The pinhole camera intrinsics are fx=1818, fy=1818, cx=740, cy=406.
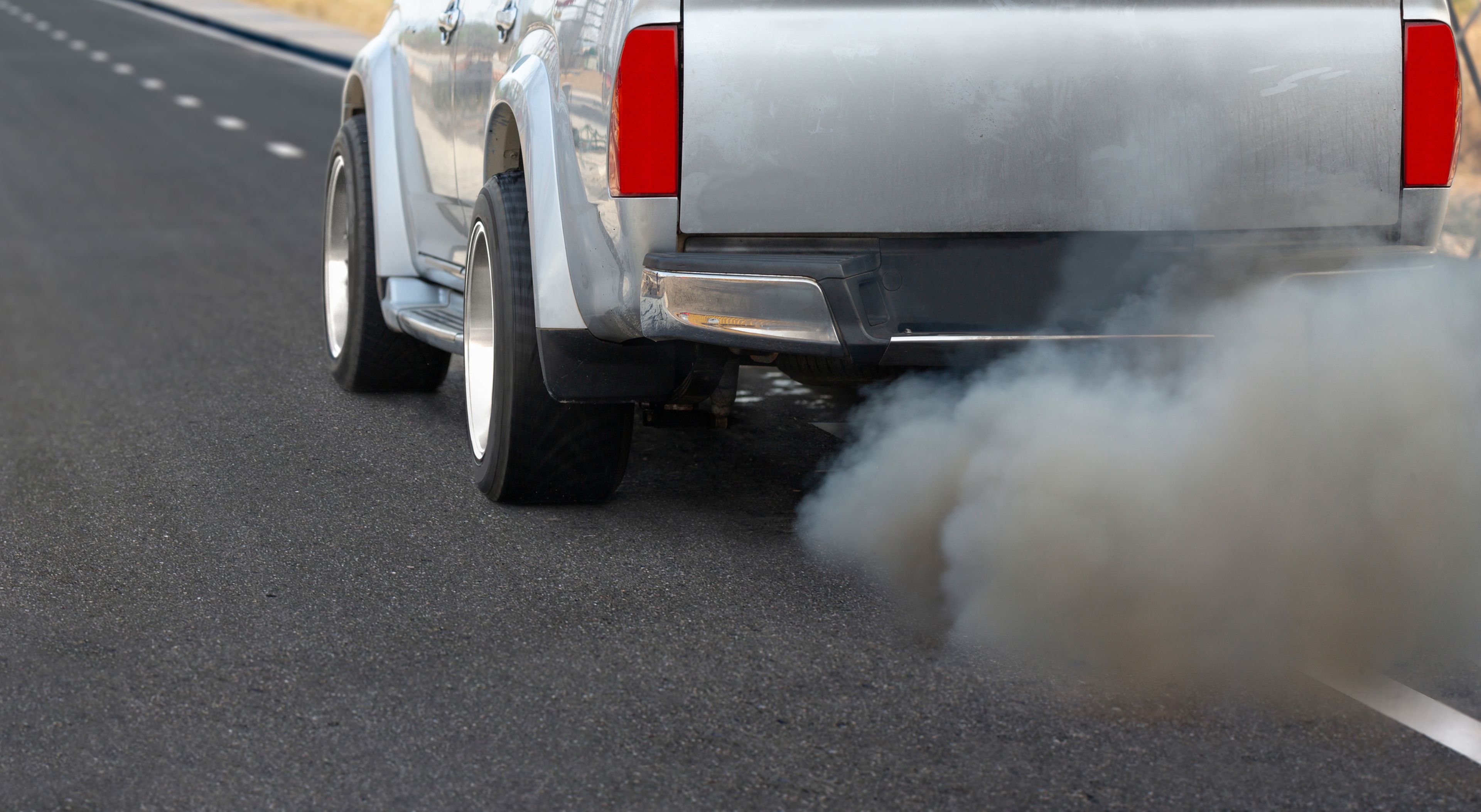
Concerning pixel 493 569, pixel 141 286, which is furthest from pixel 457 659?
pixel 141 286

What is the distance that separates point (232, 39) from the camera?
29641 millimetres

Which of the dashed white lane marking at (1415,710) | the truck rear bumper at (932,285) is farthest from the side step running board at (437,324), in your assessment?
the dashed white lane marking at (1415,710)

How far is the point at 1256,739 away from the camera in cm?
314

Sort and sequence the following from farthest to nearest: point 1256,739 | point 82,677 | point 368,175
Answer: point 368,175, point 82,677, point 1256,739

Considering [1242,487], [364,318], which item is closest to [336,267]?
[364,318]

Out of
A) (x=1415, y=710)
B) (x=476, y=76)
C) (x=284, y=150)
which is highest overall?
(x=476, y=76)

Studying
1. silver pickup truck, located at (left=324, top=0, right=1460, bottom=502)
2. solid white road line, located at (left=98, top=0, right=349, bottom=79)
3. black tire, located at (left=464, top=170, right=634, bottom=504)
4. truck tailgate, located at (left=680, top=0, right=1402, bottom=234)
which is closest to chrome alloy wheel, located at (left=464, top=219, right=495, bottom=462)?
black tire, located at (left=464, top=170, right=634, bottom=504)

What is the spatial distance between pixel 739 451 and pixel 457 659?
1.95 meters

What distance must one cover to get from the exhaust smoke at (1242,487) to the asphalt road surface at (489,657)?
0.75ft

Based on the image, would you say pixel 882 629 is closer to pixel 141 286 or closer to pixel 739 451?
pixel 739 451

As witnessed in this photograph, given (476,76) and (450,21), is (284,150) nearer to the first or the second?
(450,21)

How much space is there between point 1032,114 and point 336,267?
3577 millimetres

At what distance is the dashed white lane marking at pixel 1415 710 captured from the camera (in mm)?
3135

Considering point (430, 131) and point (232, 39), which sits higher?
point (430, 131)
